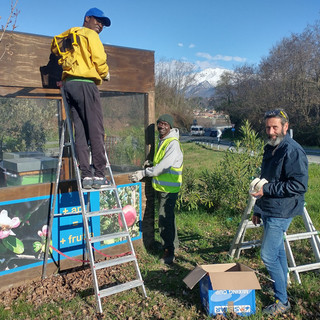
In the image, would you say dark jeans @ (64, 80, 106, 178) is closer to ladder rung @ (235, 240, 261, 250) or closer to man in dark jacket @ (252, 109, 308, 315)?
man in dark jacket @ (252, 109, 308, 315)

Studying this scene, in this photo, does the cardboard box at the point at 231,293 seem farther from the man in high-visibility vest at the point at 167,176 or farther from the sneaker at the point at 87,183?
the sneaker at the point at 87,183

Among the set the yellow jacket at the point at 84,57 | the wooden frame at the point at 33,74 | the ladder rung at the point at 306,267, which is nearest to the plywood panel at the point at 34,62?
the wooden frame at the point at 33,74

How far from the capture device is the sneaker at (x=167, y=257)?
5.05 metres

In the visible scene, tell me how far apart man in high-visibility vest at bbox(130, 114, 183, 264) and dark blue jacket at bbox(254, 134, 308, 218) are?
5.22 ft

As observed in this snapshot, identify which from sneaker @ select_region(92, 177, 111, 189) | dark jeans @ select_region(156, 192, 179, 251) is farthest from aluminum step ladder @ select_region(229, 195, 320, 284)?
sneaker @ select_region(92, 177, 111, 189)

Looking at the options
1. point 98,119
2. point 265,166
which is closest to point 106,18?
point 98,119

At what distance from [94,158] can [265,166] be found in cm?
215

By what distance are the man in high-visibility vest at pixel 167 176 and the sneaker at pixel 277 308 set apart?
181 centimetres

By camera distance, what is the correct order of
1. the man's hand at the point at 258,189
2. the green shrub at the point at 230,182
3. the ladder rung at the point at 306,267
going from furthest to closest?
the green shrub at the point at 230,182 < the ladder rung at the point at 306,267 < the man's hand at the point at 258,189

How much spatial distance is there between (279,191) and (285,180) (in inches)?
7.1

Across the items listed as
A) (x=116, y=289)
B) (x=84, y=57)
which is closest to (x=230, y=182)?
(x=116, y=289)

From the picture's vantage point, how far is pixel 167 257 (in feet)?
16.6

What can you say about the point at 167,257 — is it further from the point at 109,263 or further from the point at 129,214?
the point at 109,263

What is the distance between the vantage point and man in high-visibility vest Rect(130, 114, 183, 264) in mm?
4832
